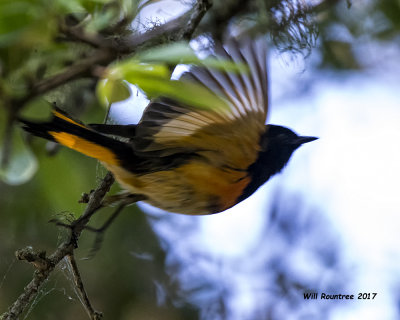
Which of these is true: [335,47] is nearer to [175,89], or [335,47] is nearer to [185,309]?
[185,309]

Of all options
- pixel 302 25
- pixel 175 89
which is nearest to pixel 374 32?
pixel 302 25

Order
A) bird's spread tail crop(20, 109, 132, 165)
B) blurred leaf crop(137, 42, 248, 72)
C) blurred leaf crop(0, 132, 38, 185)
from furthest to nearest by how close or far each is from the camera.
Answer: bird's spread tail crop(20, 109, 132, 165) → blurred leaf crop(0, 132, 38, 185) → blurred leaf crop(137, 42, 248, 72)

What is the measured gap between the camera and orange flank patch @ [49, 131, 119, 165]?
208cm

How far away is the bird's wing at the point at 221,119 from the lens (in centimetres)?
182

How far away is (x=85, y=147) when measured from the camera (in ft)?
7.12

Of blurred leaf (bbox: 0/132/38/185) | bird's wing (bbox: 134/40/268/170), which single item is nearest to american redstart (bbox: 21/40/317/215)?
bird's wing (bbox: 134/40/268/170)

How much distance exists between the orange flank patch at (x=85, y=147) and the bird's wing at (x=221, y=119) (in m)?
0.13

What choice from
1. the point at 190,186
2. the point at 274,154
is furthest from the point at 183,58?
the point at 274,154

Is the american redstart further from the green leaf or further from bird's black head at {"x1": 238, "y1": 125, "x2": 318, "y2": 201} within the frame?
the green leaf

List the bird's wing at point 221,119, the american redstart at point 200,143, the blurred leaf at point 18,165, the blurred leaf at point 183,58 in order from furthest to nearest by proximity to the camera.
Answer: the american redstart at point 200,143 < the bird's wing at point 221,119 < the blurred leaf at point 18,165 < the blurred leaf at point 183,58

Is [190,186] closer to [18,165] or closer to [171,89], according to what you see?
[18,165]

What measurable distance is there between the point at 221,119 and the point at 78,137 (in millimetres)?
533

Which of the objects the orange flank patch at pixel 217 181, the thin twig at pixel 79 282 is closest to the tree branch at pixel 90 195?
the thin twig at pixel 79 282

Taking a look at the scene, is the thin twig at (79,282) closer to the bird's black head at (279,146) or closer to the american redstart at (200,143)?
the american redstart at (200,143)
